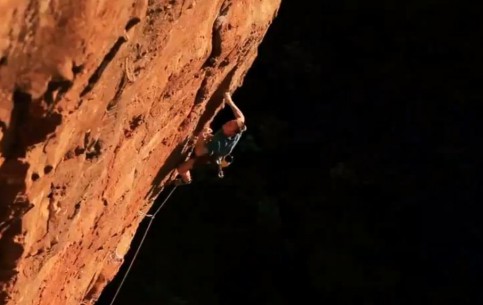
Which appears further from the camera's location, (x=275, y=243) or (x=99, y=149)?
(x=275, y=243)

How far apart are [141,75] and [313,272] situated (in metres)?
7.32

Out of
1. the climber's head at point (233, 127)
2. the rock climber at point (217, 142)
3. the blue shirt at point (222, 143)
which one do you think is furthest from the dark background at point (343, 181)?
the climber's head at point (233, 127)

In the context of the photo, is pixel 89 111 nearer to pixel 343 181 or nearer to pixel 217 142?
pixel 217 142

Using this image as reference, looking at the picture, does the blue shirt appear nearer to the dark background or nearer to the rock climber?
the rock climber

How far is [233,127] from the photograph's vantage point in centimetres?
420

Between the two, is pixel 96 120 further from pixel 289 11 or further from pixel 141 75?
pixel 289 11

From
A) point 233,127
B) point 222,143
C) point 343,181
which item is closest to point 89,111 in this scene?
point 233,127

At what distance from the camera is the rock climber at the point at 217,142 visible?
4.20 meters

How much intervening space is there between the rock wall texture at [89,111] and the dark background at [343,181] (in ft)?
17.9

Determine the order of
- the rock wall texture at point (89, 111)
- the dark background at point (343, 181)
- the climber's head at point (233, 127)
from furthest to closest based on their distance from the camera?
the dark background at point (343, 181) → the climber's head at point (233, 127) → the rock wall texture at point (89, 111)

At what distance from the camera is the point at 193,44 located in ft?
10.1

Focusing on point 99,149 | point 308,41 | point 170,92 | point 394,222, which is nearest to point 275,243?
point 394,222

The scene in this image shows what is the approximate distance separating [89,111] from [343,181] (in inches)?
304

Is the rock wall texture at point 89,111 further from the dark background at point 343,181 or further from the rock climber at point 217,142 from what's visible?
the dark background at point 343,181
